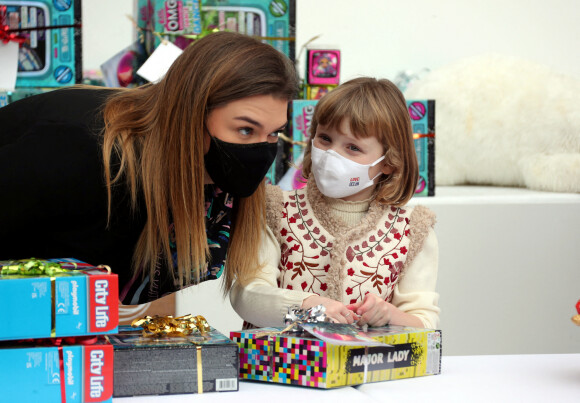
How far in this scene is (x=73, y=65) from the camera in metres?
1.71

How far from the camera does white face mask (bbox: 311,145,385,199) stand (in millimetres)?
1236

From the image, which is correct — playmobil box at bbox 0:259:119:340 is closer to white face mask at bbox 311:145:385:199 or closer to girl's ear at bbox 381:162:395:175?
white face mask at bbox 311:145:385:199

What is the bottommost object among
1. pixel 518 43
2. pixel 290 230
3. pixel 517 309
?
pixel 517 309

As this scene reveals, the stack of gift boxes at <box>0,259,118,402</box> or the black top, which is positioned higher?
the black top

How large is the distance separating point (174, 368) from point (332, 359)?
0.19 meters

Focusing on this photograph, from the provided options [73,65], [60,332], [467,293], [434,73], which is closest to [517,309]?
[467,293]

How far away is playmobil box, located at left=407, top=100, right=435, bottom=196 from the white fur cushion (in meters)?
0.25

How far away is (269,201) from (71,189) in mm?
→ 415

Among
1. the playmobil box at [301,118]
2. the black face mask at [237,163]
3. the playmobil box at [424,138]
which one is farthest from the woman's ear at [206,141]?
the playmobil box at [424,138]

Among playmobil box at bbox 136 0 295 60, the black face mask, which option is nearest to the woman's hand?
the black face mask

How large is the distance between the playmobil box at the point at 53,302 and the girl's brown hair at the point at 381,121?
64 centimetres

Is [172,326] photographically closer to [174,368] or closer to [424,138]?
[174,368]

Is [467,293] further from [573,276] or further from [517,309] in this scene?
[573,276]

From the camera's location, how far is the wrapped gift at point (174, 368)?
2.59 feet
